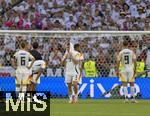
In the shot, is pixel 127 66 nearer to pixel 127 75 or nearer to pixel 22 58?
pixel 127 75

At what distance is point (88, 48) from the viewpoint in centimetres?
2562

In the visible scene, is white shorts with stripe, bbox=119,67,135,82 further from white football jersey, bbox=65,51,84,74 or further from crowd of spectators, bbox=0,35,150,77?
crowd of spectators, bbox=0,35,150,77

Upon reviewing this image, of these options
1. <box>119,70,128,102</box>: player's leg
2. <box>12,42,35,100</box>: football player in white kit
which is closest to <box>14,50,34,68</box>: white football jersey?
<box>12,42,35,100</box>: football player in white kit

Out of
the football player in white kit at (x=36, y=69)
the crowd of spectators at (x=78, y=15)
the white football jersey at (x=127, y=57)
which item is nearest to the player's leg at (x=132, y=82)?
the white football jersey at (x=127, y=57)

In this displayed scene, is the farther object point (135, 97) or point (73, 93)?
point (135, 97)

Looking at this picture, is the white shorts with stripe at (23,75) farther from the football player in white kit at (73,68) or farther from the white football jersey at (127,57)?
the white football jersey at (127,57)

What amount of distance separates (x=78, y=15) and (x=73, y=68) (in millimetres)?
8072

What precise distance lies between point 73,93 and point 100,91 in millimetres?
2226

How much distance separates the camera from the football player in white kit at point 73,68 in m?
22.8

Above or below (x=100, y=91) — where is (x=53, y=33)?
above

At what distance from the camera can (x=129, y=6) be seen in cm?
3088

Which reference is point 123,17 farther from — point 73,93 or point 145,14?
point 73,93

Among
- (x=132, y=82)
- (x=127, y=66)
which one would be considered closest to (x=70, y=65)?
(x=127, y=66)

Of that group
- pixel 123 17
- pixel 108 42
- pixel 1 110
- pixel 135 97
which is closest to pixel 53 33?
pixel 108 42
